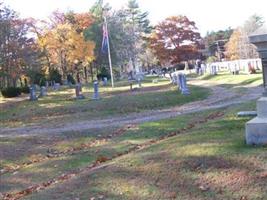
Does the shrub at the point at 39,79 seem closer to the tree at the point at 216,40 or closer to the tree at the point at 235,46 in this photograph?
the tree at the point at 235,46

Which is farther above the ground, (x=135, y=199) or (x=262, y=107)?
(x=262, y=107)

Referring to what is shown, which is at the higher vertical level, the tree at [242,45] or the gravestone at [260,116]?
the tree at [242,45]

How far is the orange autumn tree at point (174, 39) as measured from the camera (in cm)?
8050

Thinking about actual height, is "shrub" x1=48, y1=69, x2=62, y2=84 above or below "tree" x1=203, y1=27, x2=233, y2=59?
below

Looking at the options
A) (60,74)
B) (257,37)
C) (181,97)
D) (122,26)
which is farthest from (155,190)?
(122,26)

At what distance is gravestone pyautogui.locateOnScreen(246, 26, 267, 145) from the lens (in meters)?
7.14

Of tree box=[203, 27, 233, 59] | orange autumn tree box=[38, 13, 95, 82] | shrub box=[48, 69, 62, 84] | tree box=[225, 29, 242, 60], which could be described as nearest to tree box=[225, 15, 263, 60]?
tree box=[225, 29, 242, 60]

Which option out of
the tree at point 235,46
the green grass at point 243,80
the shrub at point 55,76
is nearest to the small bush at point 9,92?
the green grass at point 243,80

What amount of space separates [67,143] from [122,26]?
66.3m

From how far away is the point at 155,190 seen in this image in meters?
6.32

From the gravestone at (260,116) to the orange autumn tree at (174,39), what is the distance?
7216 centimetres

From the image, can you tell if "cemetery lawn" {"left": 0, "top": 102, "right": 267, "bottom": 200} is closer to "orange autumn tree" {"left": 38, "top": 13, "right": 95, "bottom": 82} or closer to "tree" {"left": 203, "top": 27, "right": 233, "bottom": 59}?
"orange autumn tree" {"left": 38, "top": 13, "right": 95, "bottom": 82}

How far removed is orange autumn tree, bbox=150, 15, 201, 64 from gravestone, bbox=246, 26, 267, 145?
72.2 meters

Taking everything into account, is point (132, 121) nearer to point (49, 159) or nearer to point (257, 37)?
point (49, 159)
